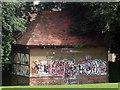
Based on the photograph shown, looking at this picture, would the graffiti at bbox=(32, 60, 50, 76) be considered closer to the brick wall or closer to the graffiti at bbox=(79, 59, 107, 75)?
the brick wall

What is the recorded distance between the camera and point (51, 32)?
32.9 m

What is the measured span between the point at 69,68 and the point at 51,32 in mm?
3189

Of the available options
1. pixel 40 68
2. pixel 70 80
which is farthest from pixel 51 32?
pixel 70 80

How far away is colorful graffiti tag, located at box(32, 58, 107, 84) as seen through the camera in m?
31.9

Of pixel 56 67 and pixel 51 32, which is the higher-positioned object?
pixel 51 32

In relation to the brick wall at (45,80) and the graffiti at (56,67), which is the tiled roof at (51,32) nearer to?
the graffiti at (56,67)

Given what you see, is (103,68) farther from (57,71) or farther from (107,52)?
(57,71)

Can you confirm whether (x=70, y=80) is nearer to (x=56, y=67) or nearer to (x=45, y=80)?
(x=56, y=67)

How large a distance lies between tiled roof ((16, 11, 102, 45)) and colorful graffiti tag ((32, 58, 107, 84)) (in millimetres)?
1504

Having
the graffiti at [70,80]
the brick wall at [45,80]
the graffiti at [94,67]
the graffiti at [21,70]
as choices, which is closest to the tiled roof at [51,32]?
the graffiti at [94,67]

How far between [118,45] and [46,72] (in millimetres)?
5946

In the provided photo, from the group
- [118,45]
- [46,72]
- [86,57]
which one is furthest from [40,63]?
[118,45]

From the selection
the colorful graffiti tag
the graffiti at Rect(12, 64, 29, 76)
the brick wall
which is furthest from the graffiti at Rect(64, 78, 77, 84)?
the graffiti at Rect(12, 64, 29, 76)

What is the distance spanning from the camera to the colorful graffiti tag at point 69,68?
3189 centimetres
